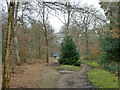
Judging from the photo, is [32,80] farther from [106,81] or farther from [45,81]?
[106,81]

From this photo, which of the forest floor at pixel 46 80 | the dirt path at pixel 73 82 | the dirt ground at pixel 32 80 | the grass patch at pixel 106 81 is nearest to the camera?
the grass patch at pixel 106 81

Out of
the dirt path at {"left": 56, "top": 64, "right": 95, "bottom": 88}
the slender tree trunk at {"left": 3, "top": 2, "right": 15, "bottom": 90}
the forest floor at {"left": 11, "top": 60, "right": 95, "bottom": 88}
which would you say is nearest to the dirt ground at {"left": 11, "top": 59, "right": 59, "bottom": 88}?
the forest floor at {"left": 11, "top": 60, "right": 95, "bottom": 88}

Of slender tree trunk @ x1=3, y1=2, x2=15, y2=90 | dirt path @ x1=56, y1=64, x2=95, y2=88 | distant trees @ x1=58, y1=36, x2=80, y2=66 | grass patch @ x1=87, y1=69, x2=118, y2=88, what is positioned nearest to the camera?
slender tree trunk @ x1=3, y1=2, x2=15, y2=90

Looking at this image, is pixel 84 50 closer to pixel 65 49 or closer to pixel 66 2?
pixel 65 49

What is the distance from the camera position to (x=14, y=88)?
17.0 feet

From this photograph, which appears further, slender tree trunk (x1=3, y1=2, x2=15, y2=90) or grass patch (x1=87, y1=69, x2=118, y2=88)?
grass patch (x1=87, y1=69, x2=118, y2=88)

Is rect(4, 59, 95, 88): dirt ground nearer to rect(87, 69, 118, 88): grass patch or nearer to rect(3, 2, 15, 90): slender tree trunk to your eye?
rect(87, 69, 118, 88): grass patch

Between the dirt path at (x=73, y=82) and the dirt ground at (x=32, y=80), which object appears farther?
the dirt path at (x=73, y=82)

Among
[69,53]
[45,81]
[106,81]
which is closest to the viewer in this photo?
[106,81]

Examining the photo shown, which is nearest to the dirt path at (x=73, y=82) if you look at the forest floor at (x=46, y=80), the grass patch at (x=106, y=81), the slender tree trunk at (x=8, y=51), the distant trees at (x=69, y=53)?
the forest floor at (x=46, y=80)

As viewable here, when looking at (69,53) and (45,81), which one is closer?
(45,81)

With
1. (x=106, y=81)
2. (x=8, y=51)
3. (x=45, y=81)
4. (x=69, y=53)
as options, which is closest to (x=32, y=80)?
(x=45, y=81)

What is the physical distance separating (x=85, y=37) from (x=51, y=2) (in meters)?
20.2

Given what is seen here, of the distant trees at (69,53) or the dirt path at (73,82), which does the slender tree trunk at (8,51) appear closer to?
the dirt path at (73,82)
